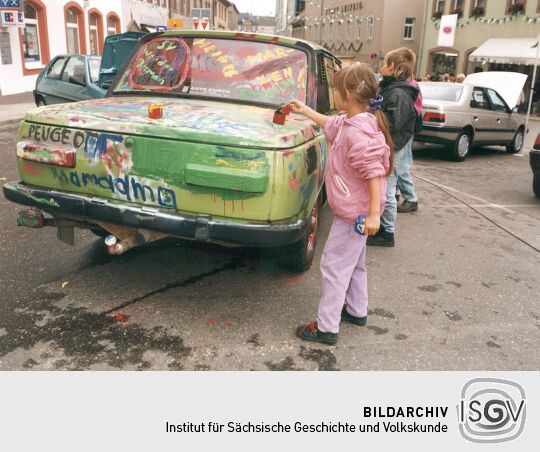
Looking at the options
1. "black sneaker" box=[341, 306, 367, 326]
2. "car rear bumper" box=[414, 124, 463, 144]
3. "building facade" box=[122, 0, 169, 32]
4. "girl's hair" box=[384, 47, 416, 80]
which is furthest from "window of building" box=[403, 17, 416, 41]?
"black sneaker" box=[341, 306, 367, 326]

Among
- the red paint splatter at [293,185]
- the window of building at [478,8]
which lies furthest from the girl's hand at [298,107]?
the window of building at [478,8]

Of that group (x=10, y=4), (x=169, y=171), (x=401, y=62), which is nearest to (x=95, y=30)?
(x=10, y=4)

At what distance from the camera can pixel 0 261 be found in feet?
14.1

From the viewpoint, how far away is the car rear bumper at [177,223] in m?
3.00

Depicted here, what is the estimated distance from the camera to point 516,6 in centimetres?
2630

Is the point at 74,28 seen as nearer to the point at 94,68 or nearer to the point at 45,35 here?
the point at 45,35

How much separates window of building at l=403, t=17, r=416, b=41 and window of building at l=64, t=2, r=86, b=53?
80.7 feet

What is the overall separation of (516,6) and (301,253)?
2731 cm

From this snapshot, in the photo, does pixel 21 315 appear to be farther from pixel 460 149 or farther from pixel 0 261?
pixel 460 149

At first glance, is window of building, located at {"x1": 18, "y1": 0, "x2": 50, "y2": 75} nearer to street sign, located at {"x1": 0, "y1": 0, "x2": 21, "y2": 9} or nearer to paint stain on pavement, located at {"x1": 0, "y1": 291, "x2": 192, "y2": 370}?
street sign, located at {"x1": 0, "y1": 0, "x2": 21, "y2": 9}

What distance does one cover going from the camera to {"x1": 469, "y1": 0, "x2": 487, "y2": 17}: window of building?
28906 millimetres

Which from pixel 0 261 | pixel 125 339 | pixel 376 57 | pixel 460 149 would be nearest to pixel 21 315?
pixel 125 339
